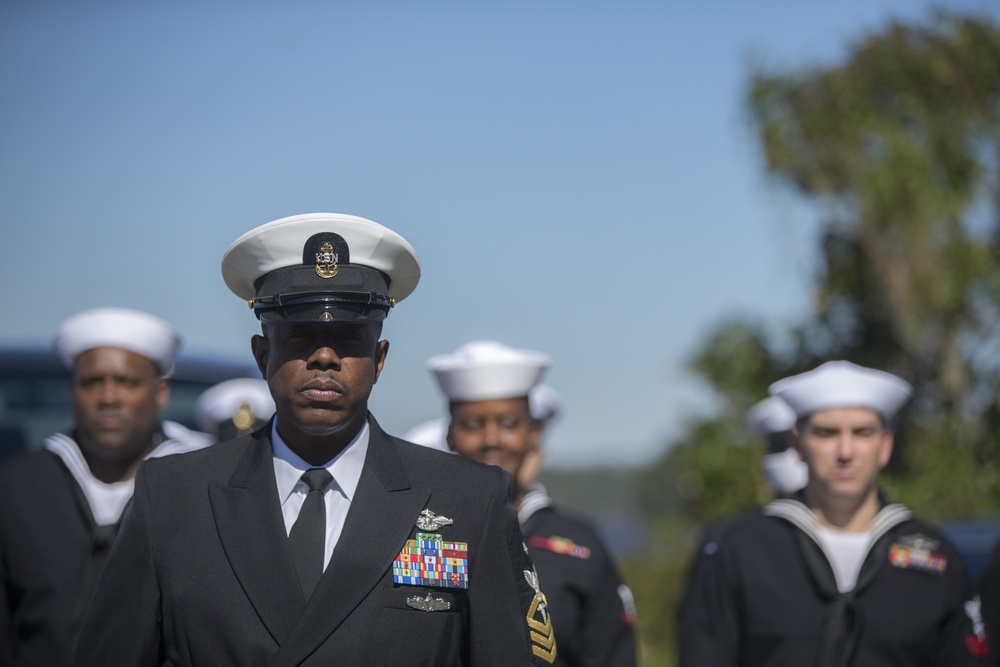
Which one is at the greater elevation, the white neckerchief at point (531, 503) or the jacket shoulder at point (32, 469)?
the jacket shoulder at point (32, 469)

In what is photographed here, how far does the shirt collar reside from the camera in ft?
10.6

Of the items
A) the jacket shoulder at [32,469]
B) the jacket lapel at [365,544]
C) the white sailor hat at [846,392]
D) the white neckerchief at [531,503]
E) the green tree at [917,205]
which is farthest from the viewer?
the green tree at [917,205]

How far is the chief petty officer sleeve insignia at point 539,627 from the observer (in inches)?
128

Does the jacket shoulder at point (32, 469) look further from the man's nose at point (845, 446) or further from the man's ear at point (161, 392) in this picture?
the man's nose at point (845, 446)

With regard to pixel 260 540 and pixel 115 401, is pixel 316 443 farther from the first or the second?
pixel 115 401

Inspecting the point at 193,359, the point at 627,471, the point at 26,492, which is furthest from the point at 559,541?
the point at 627,471

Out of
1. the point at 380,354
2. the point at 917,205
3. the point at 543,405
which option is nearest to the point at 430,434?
the point at 543,405

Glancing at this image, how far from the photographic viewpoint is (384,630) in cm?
306

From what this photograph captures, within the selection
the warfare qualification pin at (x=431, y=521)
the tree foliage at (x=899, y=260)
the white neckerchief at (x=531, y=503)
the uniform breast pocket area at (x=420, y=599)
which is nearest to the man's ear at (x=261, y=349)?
the warfare qualification pin at (x=431, y=521)

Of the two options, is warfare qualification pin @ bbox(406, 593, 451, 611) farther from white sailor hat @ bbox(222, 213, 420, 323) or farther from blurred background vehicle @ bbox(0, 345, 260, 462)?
blurred background vehicle @ bbox(0, 345, 260, 462)

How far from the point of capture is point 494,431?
524 cm

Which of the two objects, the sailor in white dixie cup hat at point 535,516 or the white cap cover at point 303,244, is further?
the sailor in white dixie cup hat at point 535,516

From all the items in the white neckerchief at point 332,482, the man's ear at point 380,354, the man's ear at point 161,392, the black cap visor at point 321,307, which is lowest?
the white neckerchief at point 332,482

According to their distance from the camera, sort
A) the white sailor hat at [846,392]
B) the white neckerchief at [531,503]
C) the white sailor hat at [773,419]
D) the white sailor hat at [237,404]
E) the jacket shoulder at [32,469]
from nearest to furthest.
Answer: the jacket shoulder at [32,469] → the white sailor hat at [846,392] → the white neckerchief at [531,503] → the white sailor hat at [237,404] → the white sailor hat at [773,419]
